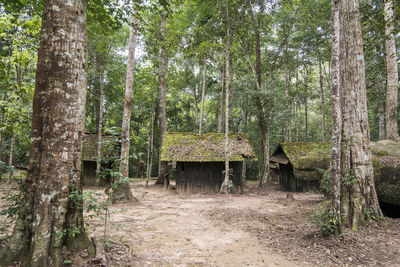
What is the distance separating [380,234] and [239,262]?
3.58 m

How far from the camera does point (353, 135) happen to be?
239 inches

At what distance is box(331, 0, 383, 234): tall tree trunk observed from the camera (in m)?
5.69

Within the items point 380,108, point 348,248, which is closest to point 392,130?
point 380,108

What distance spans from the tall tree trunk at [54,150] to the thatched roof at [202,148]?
34.8ft

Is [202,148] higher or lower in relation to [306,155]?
higher

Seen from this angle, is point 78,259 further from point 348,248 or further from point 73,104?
point 348,248

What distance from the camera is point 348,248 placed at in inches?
179

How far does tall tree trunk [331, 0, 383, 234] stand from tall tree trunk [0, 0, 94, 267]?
17.6 feet

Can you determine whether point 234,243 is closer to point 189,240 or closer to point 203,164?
point 189,240

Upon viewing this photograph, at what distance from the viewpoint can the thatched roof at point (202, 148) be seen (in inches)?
553

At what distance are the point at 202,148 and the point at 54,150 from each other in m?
11.8

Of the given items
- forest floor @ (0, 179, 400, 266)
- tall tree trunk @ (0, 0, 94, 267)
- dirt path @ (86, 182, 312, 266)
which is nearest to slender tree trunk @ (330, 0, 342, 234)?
forest floor @ (0, 179, 400, 266)

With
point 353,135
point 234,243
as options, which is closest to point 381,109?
point 353,135

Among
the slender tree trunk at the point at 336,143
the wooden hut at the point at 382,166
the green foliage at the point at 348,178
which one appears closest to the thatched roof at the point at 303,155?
the wooden hut at the point at 382,166
